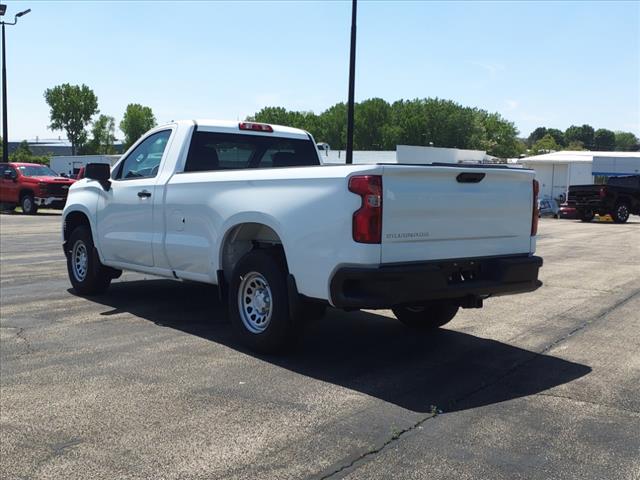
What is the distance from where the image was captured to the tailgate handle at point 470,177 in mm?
5477

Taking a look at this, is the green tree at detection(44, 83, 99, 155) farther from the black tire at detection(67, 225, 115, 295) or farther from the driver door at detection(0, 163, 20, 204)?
the black tire at detection(67, 225, 115, 295)

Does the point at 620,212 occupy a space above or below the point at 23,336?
below

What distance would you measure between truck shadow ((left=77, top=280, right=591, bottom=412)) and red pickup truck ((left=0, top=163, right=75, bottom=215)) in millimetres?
19714

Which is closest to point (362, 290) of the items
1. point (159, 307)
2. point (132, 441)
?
point (132, 441)

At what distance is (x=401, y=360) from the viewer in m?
5.91

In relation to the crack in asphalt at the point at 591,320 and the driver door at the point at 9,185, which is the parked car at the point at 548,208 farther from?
the crack in asphalt at the point at 591,320

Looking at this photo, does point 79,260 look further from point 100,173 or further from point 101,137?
point 101,137

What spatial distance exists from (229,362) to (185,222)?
166 centimetres

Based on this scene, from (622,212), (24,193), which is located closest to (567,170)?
(622,212)

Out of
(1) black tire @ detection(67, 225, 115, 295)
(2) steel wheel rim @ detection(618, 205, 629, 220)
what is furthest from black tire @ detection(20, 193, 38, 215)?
(2) steel wheel rim @ detection(618, 205, 629, 220)

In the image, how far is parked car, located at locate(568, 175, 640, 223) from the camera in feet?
96.0

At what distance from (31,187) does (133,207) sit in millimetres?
20962

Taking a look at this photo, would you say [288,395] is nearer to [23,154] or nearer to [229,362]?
[229,362]

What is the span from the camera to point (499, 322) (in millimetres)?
7469
